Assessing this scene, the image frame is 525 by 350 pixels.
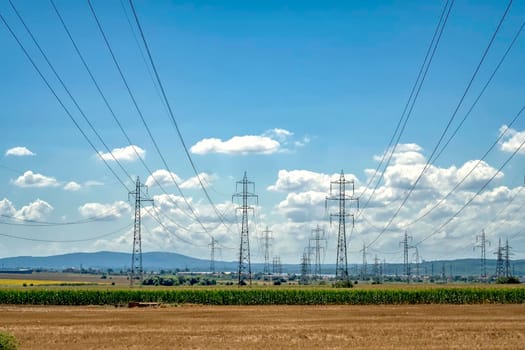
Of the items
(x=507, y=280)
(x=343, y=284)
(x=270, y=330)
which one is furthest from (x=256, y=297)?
(x=507, y=280)

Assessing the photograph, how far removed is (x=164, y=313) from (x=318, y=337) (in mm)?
28346

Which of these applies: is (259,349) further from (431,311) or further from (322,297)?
(322,297)

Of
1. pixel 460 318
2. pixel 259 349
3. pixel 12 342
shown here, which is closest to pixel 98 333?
pixel 259 349

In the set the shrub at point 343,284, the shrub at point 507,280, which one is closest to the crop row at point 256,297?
the shrub at point 343,284

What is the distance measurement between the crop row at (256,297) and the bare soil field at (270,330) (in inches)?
849

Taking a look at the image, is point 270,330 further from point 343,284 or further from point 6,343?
point 343,284

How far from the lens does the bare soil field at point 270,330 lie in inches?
1703

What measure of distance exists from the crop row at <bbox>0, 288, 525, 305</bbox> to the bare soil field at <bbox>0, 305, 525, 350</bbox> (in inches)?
849

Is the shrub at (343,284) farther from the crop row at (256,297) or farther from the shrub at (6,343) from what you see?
the shrub at (6,343)

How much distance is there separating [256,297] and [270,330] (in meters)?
45.0

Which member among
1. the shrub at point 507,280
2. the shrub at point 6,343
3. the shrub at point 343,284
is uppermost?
the shrub at point 6,343

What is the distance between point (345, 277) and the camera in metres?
115

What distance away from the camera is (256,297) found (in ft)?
316

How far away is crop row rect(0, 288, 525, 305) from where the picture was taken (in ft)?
309
